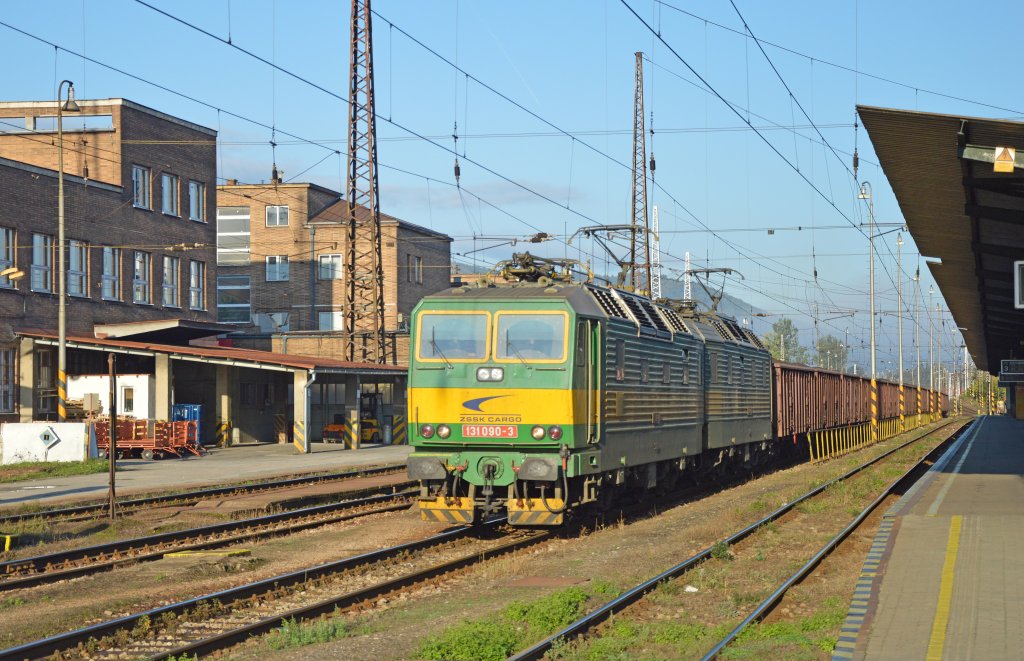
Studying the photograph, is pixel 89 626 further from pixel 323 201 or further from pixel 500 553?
pixel 323 201

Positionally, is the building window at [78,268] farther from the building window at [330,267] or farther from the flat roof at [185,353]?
the building window at [330,267]

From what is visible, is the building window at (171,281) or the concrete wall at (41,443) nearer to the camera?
the concrete wall at (41,443)

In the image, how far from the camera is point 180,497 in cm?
2264

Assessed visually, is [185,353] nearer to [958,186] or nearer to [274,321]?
[958,186]

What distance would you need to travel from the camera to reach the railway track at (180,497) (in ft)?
64.0

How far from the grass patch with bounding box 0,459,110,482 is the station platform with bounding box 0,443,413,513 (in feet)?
1.76

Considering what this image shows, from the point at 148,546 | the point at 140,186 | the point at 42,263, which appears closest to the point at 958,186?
the point at 148,546

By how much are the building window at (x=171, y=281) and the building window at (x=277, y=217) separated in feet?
68.7

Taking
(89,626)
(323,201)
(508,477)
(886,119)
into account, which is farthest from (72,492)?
(323,201)

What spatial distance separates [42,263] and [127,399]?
585 cm

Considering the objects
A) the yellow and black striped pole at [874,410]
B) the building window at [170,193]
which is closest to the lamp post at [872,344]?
the yellow and black striped pole at [874,410]

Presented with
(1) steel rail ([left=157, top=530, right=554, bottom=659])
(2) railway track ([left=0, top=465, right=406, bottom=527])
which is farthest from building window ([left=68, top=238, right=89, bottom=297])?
(1) steel rail ([left=157, top=530, right=554, bottom=659])

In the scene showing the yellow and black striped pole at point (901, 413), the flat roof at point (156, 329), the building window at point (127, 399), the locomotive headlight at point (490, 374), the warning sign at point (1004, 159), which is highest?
the warning sign at point (1004, 159)

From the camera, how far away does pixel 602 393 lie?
54.9ft
